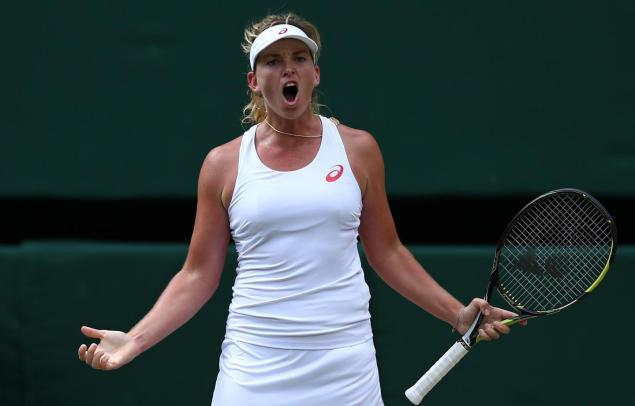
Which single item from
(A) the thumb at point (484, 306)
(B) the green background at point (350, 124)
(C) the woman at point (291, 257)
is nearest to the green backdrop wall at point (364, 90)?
(B) the green background at point (350, 124)

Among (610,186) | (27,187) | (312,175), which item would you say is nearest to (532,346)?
(610,186)

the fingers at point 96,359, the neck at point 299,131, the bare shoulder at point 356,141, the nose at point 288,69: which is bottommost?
the fingers at point 96,359

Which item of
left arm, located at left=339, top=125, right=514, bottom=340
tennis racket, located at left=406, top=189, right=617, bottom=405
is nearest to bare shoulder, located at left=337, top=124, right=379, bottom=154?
left arm, located at left=339, top=125, right=514, bottom=340

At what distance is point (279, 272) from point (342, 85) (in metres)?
1.42

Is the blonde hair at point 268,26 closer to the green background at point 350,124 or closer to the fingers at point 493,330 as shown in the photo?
the fingers at point 493,330

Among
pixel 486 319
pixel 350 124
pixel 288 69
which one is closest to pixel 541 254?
pixel 486 319

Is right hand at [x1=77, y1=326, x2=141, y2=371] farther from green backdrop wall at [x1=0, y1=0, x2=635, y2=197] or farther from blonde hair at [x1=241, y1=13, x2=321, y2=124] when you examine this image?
green backdrop wall at [x1=0, y1=0, x2=635, y2=197]

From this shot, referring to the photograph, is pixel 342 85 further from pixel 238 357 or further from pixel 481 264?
pixel 238 357

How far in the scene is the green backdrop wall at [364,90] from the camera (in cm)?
380

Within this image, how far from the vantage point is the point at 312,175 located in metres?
2.57

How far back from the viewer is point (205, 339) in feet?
12.8

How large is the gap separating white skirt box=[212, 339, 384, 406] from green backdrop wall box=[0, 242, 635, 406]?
1.24m

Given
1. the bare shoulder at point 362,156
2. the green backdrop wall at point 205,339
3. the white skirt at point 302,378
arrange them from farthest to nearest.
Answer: the green backdrop wall at point 205,339
the bare shoulder at point 362,156
the white skirt at point 302,378

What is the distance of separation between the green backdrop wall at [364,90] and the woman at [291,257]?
1.13 m
